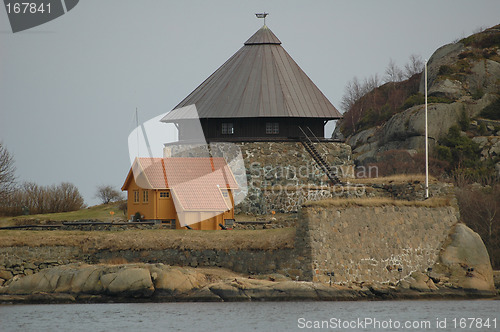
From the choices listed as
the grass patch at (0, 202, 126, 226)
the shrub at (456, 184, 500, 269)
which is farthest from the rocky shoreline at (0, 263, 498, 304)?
the shrub at (456, 184, 500, 269)

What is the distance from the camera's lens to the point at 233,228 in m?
52.8

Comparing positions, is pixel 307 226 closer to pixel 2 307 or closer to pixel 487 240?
pixel 2 307

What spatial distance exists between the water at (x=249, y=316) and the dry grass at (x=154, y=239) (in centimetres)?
405

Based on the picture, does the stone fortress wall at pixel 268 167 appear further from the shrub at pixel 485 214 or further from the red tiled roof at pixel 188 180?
the shrub at pixel 485 214

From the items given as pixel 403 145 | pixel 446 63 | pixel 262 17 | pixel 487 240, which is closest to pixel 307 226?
pixel 487 240

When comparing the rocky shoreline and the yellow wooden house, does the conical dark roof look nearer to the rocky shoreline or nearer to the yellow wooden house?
the yellow wooden house

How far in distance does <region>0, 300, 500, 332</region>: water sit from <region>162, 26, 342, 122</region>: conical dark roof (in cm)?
1910

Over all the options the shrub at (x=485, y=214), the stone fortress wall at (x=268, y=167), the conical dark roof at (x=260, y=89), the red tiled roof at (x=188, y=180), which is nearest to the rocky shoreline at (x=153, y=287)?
the red tiled roof at (x=188, y=180)

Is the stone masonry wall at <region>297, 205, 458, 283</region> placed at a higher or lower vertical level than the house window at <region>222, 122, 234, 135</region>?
lower

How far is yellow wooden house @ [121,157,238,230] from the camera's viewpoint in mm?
52625

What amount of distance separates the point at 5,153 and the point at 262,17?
1776 centimetres

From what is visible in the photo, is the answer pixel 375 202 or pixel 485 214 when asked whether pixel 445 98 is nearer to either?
pixel 485 214

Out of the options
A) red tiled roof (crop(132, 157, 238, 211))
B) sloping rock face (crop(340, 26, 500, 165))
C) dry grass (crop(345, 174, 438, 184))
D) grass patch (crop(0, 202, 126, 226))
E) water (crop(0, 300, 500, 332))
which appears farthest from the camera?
sloping rock face (crop(340, 26, 500, 165))

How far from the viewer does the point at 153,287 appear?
4406 cm
